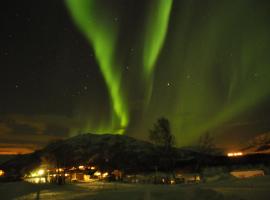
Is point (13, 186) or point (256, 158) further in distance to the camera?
point (256, 158)

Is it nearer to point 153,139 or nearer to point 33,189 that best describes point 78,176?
point 153,139

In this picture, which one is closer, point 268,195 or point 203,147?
point 268,195

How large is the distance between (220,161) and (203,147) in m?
29.4

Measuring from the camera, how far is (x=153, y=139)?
283 feet

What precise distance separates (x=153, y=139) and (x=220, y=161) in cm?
4644

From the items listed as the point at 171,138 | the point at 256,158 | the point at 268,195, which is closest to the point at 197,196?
the point at 268,195

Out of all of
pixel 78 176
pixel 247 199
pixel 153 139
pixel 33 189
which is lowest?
pixel 247 199

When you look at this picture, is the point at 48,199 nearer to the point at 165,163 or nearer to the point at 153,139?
the point at 153,139

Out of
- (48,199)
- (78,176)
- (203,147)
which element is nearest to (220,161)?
(203,147)

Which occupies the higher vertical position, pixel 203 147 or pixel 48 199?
pixel 203 147

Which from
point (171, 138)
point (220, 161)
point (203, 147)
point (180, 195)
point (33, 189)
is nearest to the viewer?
point (180, 195)

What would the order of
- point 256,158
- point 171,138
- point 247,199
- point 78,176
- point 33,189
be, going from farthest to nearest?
point 256,158, point 78,176, point 171,138, point 33,189, point 247,199

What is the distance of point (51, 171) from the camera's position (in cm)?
10662

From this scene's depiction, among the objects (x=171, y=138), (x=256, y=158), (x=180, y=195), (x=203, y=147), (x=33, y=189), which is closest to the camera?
(x=180, y=195)
